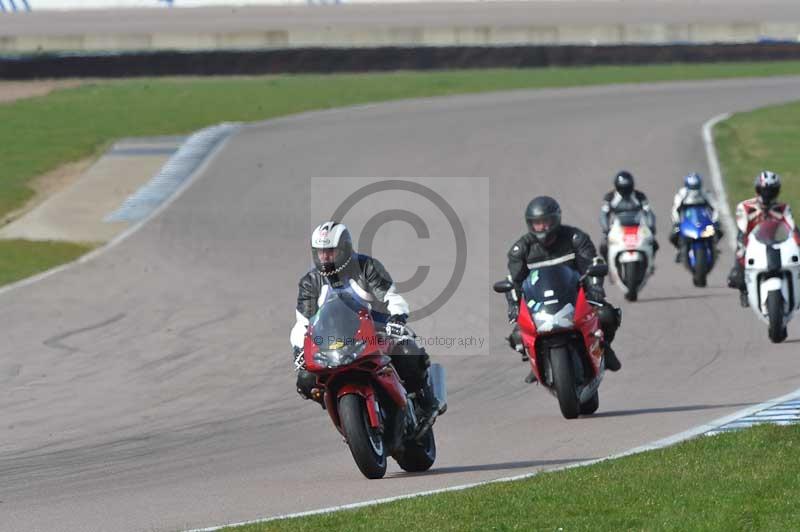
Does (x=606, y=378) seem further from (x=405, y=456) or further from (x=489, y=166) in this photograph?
(x=489, y=166)

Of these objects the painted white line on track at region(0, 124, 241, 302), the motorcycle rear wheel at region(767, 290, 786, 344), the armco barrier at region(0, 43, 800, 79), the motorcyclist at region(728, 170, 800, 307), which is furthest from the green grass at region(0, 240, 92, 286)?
the armco barrier at region(0, 43, 800, 79)

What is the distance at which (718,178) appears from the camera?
28969mm

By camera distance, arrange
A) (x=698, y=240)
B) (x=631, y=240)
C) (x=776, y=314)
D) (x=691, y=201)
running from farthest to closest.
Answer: (x=691, y=201) < (x=698, y=240) < (x=631, y=240) < (x=776, y=314)

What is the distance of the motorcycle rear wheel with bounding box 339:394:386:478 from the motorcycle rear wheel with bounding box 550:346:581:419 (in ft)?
7.95

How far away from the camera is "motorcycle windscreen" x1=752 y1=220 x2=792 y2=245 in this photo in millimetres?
16172

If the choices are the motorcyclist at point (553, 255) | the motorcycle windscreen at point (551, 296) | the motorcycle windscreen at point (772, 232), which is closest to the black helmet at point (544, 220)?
the motorcyclist at point (553, 255)

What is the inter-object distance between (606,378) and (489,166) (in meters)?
16.4

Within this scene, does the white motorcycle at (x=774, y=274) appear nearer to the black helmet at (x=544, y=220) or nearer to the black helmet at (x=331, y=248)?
the black helmet at (x=544, y=220)

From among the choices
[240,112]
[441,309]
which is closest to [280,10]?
[240,112]

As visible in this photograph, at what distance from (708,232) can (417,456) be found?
1082 cm

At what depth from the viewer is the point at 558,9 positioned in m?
61.6

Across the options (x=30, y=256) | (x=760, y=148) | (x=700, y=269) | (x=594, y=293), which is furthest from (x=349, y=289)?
(x=760, y=148)

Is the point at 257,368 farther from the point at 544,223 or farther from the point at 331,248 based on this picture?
the point at 331,248

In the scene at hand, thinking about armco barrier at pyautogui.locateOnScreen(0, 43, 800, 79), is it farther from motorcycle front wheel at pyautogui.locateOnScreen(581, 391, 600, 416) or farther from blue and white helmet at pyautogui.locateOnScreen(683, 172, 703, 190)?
motorcycle front wheel at pyautogui.locateOnScreen(581, 391, 600, 416)
